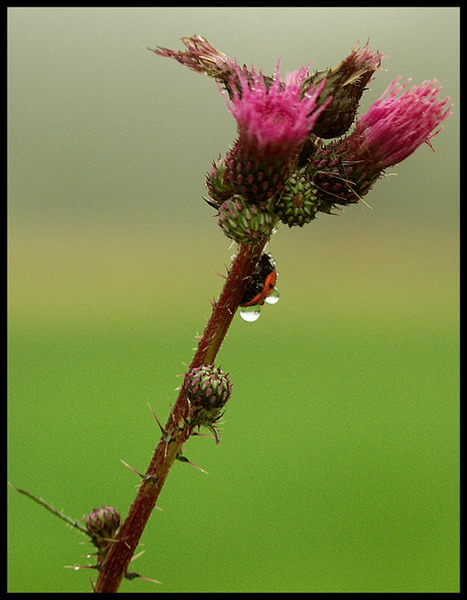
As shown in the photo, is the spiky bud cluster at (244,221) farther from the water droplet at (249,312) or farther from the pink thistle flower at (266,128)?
the water droplet at (249,312)

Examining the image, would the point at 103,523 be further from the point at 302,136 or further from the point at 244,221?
the point at 302,136

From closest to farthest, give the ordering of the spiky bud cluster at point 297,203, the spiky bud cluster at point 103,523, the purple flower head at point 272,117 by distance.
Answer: the purple flower head at point 272,117, the spiky bud cluster at point 297,203, the spiky bud cluster at point 103,523

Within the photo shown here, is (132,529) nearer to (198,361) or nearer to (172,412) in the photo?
(172,412)

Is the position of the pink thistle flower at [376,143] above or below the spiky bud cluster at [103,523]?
above

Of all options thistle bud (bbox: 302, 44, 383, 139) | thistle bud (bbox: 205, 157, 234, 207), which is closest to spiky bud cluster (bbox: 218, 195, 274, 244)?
thistle bud (bbox: 205, 157, 234, 207)

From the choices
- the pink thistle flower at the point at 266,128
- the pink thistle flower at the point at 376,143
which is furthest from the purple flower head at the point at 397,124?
the pink thistle flower at the point at 266,128
